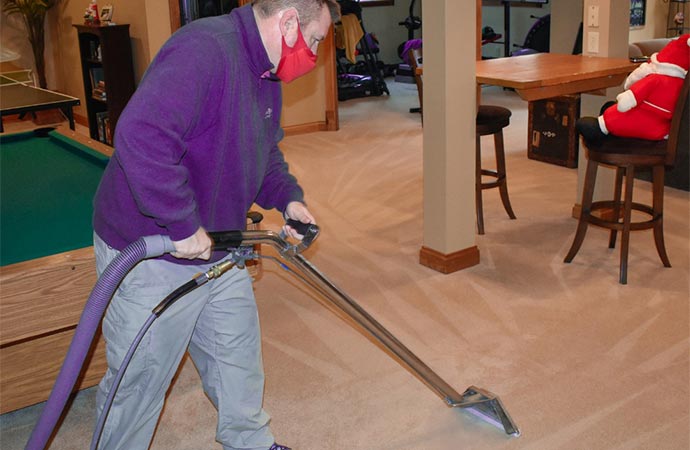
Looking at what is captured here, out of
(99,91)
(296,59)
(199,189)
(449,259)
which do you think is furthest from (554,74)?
(99,91)

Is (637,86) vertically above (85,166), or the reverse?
(637,86)

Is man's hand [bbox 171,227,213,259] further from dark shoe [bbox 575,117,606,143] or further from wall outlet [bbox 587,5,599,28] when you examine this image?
wall outlet [bbox 587,5,599,28]

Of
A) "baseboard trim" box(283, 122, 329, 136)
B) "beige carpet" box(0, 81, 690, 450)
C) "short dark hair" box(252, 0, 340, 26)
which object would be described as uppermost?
"short dark hair" box(252, 0, 340, 26)

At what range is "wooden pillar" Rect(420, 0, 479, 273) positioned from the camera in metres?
3.62

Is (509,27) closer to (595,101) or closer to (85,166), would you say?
(595,101)

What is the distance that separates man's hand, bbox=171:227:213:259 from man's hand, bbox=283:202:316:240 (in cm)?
32

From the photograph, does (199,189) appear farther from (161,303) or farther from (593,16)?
(593,16)

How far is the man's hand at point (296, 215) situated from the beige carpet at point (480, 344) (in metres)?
0.81

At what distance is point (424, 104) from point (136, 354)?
2.23m

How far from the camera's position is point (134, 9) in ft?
21.1

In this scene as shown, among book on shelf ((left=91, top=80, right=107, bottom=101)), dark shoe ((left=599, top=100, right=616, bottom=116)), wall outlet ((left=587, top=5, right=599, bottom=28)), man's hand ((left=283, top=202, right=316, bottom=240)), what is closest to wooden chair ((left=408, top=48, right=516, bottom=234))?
dark shoe ((left=599, top=100, right=616, bottom=116))

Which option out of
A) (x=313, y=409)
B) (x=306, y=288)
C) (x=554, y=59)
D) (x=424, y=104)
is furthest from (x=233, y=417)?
(x=554, y=59)

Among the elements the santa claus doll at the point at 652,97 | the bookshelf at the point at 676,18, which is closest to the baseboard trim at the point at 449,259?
the santa claus doll at the point at 652,97

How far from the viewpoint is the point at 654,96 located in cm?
358
